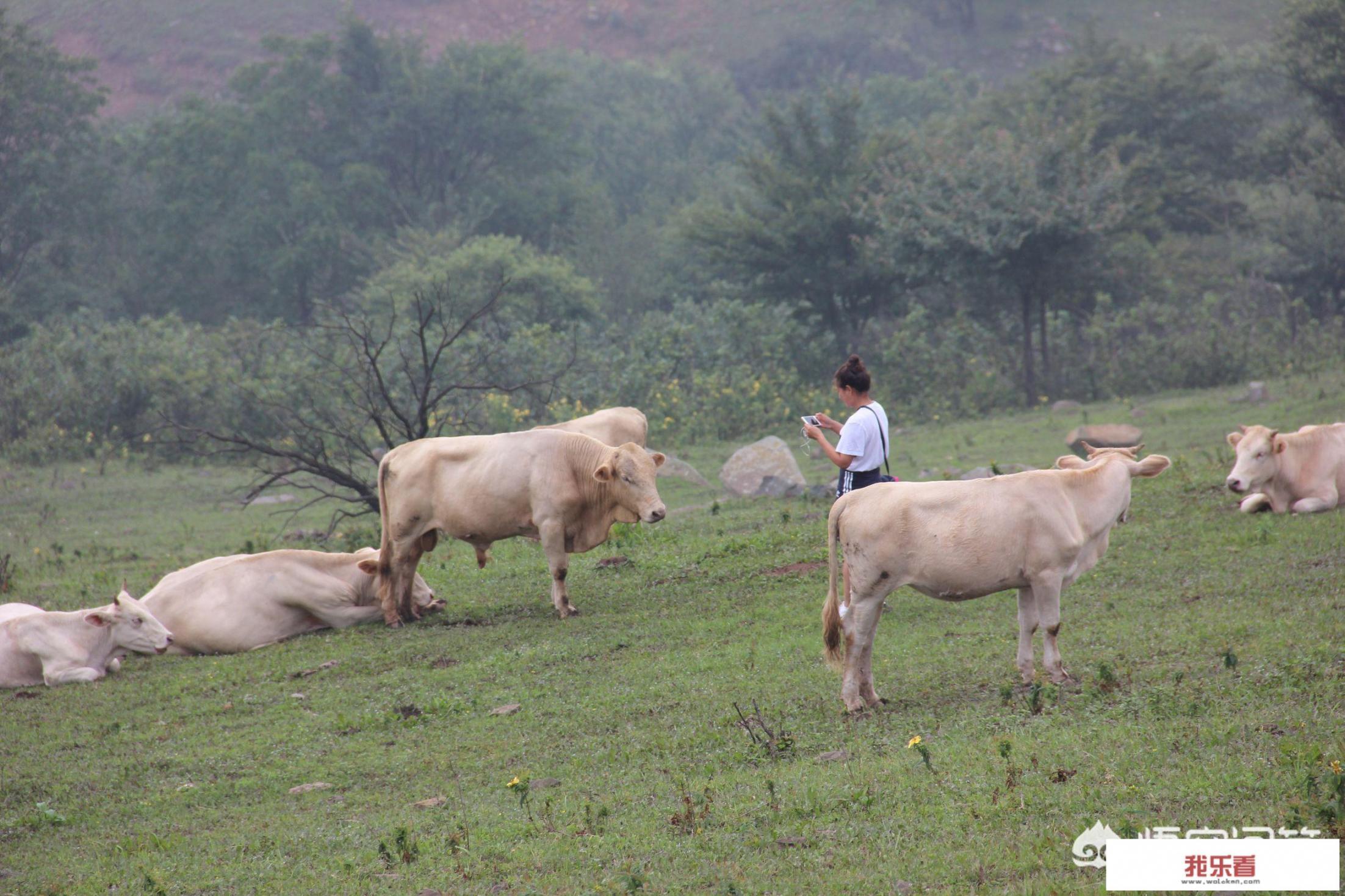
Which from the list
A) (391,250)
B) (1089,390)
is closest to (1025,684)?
(1089,390)

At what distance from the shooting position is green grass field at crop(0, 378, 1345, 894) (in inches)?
218

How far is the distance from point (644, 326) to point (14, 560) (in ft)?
48.0

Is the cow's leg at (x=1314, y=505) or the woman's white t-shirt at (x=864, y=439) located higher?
the woman's white t-shirt at (x=864, y=439)

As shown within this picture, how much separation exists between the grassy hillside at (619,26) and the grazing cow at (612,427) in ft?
165

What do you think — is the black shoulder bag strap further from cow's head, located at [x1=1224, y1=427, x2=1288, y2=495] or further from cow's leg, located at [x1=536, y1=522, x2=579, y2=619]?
cow's head, located at [x1=1224, y1=427, x2=1288, y2=495]

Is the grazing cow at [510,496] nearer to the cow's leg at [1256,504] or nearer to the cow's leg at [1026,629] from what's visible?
the cow's leg at [1026,629]

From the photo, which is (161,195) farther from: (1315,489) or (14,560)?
(1315,489)

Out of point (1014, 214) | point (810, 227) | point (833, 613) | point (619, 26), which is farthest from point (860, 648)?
point (619, 26)

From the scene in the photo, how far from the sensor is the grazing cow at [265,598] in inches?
430

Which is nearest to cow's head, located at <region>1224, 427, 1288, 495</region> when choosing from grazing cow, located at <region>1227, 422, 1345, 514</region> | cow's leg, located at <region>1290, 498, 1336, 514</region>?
grazing cow, located at <region>1227, 422, 1345, 514</region>

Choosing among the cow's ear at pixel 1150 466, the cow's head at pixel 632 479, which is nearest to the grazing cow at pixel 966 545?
the cow's ear at pixel 1150 466

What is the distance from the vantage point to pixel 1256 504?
12.0m

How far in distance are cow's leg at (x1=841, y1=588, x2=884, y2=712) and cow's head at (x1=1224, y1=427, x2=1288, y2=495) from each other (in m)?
5.74

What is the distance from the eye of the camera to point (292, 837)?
654 cm
